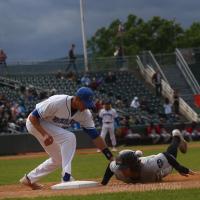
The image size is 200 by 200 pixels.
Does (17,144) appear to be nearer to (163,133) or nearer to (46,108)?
(163,133)

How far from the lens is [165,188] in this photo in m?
8.36

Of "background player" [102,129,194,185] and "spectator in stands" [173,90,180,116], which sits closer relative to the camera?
"background player" [102,129,194,185]

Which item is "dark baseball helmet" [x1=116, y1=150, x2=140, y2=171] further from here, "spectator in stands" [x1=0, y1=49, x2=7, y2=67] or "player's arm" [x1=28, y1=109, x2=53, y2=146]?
"spectator in stands" [x1=0, y1=49, x2=7, y2=67]

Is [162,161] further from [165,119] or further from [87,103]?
[165,119]

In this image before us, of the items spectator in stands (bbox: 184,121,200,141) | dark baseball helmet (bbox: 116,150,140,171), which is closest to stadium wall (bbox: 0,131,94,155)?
spectator in stands (bbox: 184,121,200,141)

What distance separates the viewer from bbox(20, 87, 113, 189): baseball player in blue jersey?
9539mm

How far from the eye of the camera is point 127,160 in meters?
9.30

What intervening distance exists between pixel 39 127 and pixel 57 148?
563 mm

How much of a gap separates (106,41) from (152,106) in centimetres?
4800

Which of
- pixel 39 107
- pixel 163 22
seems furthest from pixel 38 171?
pixel 163 22

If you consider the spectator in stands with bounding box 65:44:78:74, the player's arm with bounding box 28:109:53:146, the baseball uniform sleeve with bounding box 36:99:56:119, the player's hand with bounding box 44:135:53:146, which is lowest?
the player's hand with bounding box 44:135:53:146

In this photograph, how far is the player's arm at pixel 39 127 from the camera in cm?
943

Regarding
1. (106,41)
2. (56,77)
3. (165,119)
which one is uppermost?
(106,41)

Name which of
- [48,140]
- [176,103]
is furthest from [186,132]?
[48,140]
